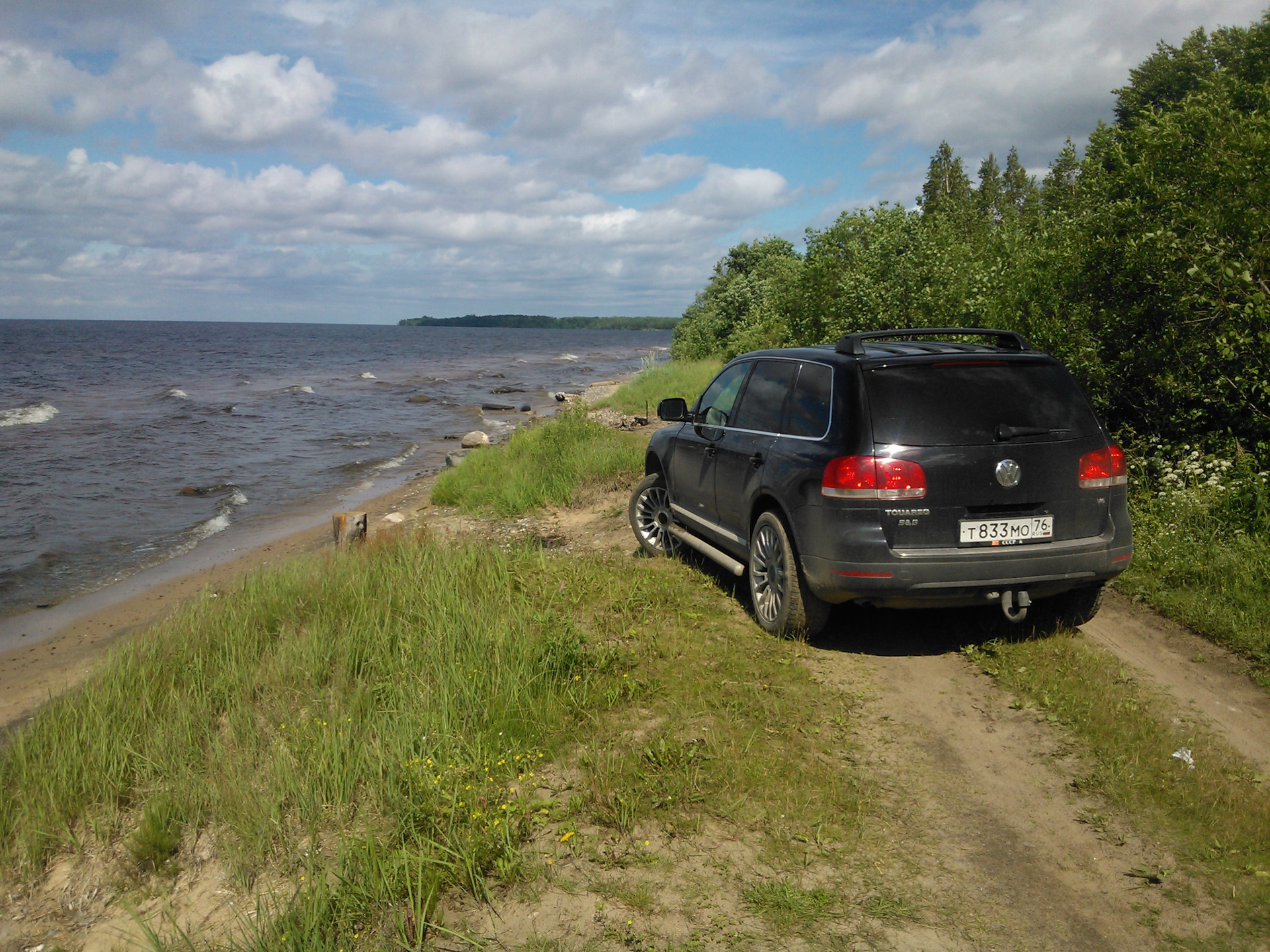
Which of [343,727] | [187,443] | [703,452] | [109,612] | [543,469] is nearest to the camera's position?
[343,727]

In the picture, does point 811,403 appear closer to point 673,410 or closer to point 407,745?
point 673,410

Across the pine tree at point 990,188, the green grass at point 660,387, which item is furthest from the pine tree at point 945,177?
the green grass at point 660,387

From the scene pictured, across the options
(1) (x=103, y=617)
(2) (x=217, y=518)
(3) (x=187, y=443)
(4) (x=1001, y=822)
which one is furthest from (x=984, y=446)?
(3) (x=187, y=443)

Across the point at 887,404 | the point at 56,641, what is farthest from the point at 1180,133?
the point at 56,641

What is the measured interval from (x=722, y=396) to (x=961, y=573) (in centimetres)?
278

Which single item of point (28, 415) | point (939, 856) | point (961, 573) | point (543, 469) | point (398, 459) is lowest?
point (398, 459)

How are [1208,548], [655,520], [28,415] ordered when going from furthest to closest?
[28,415], [655,520], [1208,548]

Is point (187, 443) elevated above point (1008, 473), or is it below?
below

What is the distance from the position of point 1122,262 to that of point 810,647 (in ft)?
18.1

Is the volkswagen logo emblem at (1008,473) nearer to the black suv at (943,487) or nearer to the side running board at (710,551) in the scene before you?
the black suv at (943,487)

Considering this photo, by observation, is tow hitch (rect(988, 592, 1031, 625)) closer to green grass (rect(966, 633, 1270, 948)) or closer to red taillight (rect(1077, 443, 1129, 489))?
green grass (rect(966, 633, 1270, 948))

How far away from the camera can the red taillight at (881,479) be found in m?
4.98

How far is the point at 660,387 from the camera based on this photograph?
80.1ft

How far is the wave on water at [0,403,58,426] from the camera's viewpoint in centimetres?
3006
